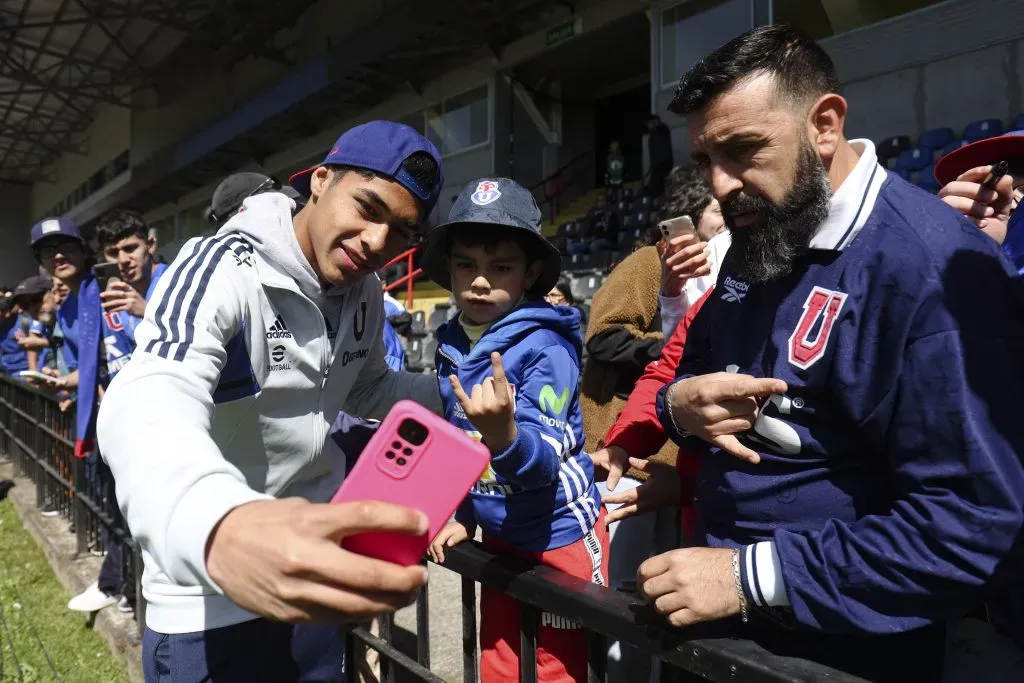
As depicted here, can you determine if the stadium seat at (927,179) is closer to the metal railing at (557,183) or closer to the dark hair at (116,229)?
the dark hair at (116,229)


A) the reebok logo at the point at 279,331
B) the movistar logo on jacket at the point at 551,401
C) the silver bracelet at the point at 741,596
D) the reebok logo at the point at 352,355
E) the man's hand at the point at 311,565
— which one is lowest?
the silver bracelet at the point at 741,596

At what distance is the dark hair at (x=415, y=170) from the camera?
5.10 feet

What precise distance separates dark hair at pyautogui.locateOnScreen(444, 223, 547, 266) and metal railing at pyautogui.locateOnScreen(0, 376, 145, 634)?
2275mm

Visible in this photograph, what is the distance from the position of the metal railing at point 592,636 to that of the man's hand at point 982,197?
3.86ft

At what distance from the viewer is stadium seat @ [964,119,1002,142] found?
7168 mm

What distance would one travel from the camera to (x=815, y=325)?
44.6 inches

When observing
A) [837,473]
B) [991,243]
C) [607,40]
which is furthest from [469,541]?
[607,40]

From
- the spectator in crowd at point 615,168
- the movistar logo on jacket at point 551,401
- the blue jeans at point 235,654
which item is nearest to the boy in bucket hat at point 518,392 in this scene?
the movistar logo on jacket at point 551,401

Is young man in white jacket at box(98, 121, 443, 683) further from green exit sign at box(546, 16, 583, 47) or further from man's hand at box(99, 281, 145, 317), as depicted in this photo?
green exit sign at box(546, 16, 583, 47)

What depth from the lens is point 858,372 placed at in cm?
106

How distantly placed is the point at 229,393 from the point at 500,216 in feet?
2.81

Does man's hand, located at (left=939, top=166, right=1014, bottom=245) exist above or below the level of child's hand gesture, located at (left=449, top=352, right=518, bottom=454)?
above

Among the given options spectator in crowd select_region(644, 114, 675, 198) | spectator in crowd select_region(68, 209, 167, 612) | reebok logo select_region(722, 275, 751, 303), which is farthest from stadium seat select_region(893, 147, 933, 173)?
spectator in crowd select_region(68, 209, 167, 612)

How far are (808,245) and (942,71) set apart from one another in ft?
30.0
